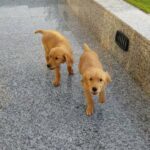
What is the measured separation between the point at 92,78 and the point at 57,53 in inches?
34.9

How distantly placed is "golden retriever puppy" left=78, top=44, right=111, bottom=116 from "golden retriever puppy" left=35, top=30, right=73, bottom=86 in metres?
0.25

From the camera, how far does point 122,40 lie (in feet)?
15.8

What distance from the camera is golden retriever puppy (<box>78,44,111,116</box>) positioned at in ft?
11.0

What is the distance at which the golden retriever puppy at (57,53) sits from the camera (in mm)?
4066

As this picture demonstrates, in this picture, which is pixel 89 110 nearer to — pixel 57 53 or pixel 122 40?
pixel 57 53

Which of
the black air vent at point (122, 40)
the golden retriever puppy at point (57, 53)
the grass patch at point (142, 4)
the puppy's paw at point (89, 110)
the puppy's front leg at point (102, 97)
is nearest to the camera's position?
the puppy's paw at point (89, 110)

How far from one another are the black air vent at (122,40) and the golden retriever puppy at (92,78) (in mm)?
765

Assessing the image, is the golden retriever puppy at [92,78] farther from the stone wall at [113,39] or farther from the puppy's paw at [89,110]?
the stone wall at [113,39]

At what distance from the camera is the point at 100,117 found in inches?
148

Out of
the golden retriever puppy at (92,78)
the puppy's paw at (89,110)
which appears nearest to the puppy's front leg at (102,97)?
the golden retriever puppy at (92,78)

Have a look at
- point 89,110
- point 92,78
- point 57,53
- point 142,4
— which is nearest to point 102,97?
point 89,110

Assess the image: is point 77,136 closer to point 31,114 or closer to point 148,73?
point 31,114

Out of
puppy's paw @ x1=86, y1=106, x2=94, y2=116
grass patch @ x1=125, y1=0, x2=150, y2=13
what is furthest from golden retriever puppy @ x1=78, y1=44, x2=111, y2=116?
grass patch @ x1=125, y1=0, x2=150, y2=13

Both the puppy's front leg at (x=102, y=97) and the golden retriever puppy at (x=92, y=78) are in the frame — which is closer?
the golden retriever puppy at (x=92, y=78)
